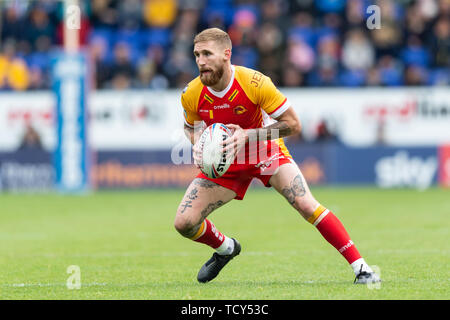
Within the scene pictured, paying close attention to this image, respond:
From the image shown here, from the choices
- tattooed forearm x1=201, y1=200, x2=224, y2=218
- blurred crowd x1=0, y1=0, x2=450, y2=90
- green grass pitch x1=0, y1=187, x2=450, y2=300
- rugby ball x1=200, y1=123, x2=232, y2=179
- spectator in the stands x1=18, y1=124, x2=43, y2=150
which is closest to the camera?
green grass pitch x1=0, y1=187, x2=450, y2=300

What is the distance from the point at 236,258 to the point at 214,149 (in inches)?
103

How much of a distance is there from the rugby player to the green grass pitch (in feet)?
1.45

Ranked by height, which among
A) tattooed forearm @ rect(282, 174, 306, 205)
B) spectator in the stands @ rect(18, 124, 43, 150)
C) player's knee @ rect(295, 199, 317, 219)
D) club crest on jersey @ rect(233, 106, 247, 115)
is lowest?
spectator in the stands @ rect(18, 124, 43, 150)

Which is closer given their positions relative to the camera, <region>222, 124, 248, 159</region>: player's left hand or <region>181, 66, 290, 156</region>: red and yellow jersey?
<region>222, 124, 248, 159</region>: player's left hand

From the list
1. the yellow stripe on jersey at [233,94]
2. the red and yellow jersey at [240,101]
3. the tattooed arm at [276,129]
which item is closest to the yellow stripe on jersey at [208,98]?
the red and yellow jersey at [240,101]

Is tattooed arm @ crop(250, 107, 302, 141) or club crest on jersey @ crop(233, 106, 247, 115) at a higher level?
club crest on jersey @ crop(233, 106, 247, 115)

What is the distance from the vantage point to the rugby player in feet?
24.3

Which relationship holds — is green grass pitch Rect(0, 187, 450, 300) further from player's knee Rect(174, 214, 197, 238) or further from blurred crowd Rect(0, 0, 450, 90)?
blurred crowd Rect(0, 0, 450, 90)

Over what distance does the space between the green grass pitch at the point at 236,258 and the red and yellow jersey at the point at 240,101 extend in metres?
1.40

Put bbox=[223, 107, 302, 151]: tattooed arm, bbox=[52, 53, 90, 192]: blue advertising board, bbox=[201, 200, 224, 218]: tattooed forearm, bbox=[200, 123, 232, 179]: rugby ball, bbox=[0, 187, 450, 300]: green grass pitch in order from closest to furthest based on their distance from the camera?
bbox=[0, 187, 450, 300]: green grass pitch < bbox=[200, 123, 232, 179]: rugby ball < bbox=[223, 107, 302, 151]: tattooed arm < bbox=[201, 200, 224, 218]: tattooed forearm < bbox=[52, 53, 90, 192]: blue advertising board

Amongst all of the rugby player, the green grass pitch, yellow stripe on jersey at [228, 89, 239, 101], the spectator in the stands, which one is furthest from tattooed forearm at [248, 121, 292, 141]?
the spectator in the stands

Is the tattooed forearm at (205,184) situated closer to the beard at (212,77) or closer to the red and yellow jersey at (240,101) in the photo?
the red and yellow jersey at (240,101)

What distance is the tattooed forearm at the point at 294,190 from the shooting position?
755cm

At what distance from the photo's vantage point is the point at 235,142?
Answer: 736 centimetres
